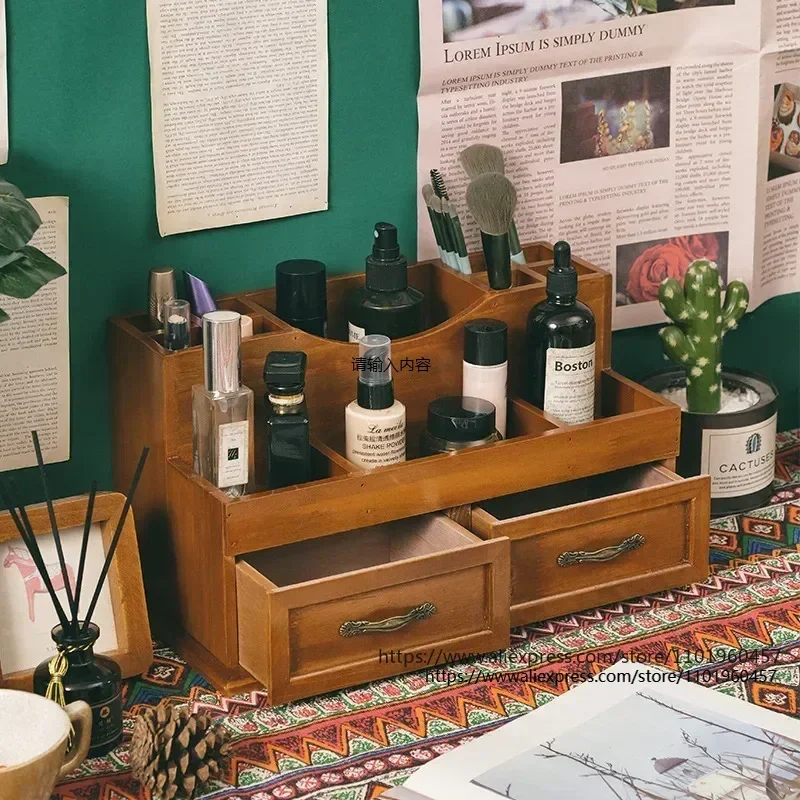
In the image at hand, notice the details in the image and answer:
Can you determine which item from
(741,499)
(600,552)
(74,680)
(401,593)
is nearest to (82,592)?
(74,680)

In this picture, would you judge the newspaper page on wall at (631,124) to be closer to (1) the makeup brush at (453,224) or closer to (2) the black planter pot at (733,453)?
(1) the makeup brush at (453,224)

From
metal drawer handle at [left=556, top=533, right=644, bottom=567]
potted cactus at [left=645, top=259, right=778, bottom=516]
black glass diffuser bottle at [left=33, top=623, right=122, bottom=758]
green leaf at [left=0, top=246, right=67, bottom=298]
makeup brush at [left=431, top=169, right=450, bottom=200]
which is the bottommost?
black glass diffuser bottle at [left=33, top=623, right=122, bottom=758]

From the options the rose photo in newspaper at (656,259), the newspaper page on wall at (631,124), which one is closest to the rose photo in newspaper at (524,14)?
the newspaper page on wall at (631,124)

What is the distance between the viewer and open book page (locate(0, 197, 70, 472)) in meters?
1.05

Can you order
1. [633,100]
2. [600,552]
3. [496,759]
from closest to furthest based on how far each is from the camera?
[496,759]
[600,552]
[633,100]

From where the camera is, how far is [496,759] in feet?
2.88

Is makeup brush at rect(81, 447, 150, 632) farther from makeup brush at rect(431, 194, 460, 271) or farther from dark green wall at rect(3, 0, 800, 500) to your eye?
makeup brush at rect(431, 194, 460, 271)

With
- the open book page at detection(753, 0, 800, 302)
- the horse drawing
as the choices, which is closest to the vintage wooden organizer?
the horse drawing

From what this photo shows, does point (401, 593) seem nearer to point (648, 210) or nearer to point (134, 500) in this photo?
point (134, 500)

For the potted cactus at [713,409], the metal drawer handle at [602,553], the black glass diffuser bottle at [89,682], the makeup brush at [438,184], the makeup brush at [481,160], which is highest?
the makeup brush at [481,160]

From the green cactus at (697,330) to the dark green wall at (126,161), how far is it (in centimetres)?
23

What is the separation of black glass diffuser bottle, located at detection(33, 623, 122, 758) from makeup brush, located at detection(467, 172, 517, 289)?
425 millimetres

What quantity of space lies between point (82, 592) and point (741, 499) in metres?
0.57

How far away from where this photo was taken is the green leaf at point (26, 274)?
882 mm
